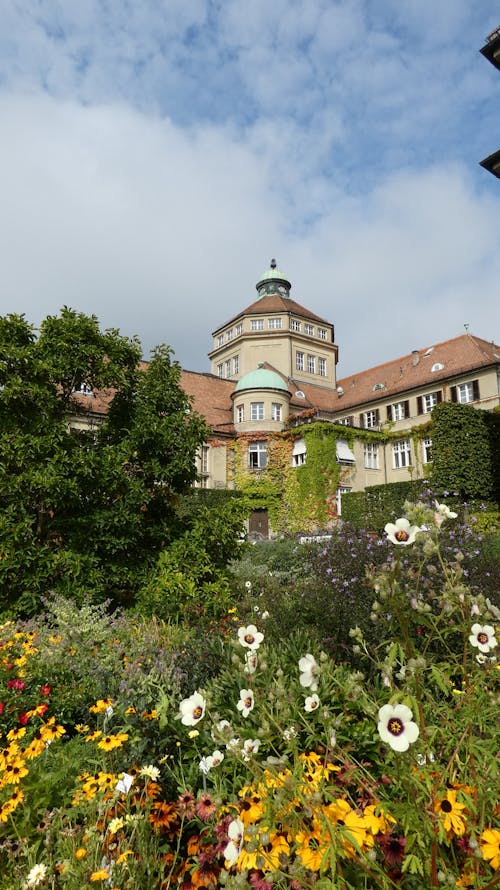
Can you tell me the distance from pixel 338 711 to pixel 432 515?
1630 mm

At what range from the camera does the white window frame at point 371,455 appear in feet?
109

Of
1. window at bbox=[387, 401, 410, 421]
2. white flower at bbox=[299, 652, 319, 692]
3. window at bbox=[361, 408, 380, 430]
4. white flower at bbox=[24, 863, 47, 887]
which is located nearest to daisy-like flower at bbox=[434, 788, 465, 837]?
white flower at bbox=[299, 652, 319, 692]

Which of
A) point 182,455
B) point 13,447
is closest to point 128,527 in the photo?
point 182,455

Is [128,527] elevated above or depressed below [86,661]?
above

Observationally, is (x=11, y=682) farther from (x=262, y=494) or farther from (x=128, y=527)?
(x=262, y=494)

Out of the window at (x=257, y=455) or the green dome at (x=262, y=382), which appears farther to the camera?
the green dome at (x=262, y=382)

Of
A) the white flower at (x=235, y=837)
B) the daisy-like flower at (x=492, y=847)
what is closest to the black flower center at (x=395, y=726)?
the daisy-like flower at (x=492, y=847)

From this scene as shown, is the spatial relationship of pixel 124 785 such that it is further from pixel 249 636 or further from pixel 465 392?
pixel 465 392

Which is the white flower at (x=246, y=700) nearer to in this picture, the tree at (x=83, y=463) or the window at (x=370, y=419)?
the tree at (x=83, y=463)

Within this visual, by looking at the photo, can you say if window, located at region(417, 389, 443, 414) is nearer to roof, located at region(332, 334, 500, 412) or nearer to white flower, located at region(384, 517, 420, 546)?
roof, located at region(332, 334, 500, 412)

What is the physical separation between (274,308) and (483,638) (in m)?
44.1

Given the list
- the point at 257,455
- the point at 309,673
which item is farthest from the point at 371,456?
the point at 309,673

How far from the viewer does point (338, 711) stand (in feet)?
10.5

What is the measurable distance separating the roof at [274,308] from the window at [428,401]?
14.7 meters
